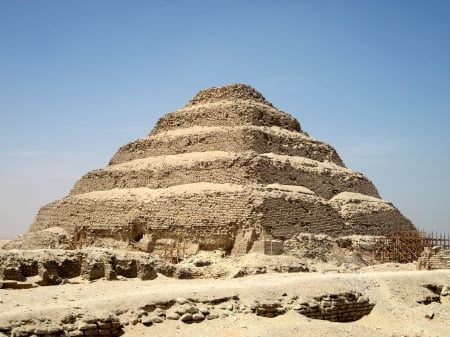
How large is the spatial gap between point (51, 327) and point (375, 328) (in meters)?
9.07

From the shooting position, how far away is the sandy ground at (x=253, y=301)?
502 inches

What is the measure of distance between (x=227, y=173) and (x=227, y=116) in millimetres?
6198

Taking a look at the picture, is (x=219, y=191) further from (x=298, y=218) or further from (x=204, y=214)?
(x=298, y=218)

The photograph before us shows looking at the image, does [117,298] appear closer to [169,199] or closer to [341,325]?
[341,325]

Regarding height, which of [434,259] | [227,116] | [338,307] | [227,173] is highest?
[227,116]

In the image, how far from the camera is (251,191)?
2698 cm

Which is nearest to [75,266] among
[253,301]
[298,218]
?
[253,301]

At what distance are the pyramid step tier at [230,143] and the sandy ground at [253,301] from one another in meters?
12.5

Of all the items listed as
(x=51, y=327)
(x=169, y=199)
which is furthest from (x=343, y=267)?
(x=51, y=327)

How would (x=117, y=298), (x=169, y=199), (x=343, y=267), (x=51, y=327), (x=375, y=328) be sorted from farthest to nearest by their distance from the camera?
(x=169, y=199)
(x=343, y=267)
(x=375, y=328)
(x=117, y=298)
(x=51, y=327)

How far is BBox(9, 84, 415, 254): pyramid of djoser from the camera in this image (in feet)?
88.2

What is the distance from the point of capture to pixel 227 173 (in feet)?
94.9

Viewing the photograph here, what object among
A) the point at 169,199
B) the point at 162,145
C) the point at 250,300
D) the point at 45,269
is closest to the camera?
the point at 250,300

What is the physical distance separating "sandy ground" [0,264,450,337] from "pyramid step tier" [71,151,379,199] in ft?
31.5
